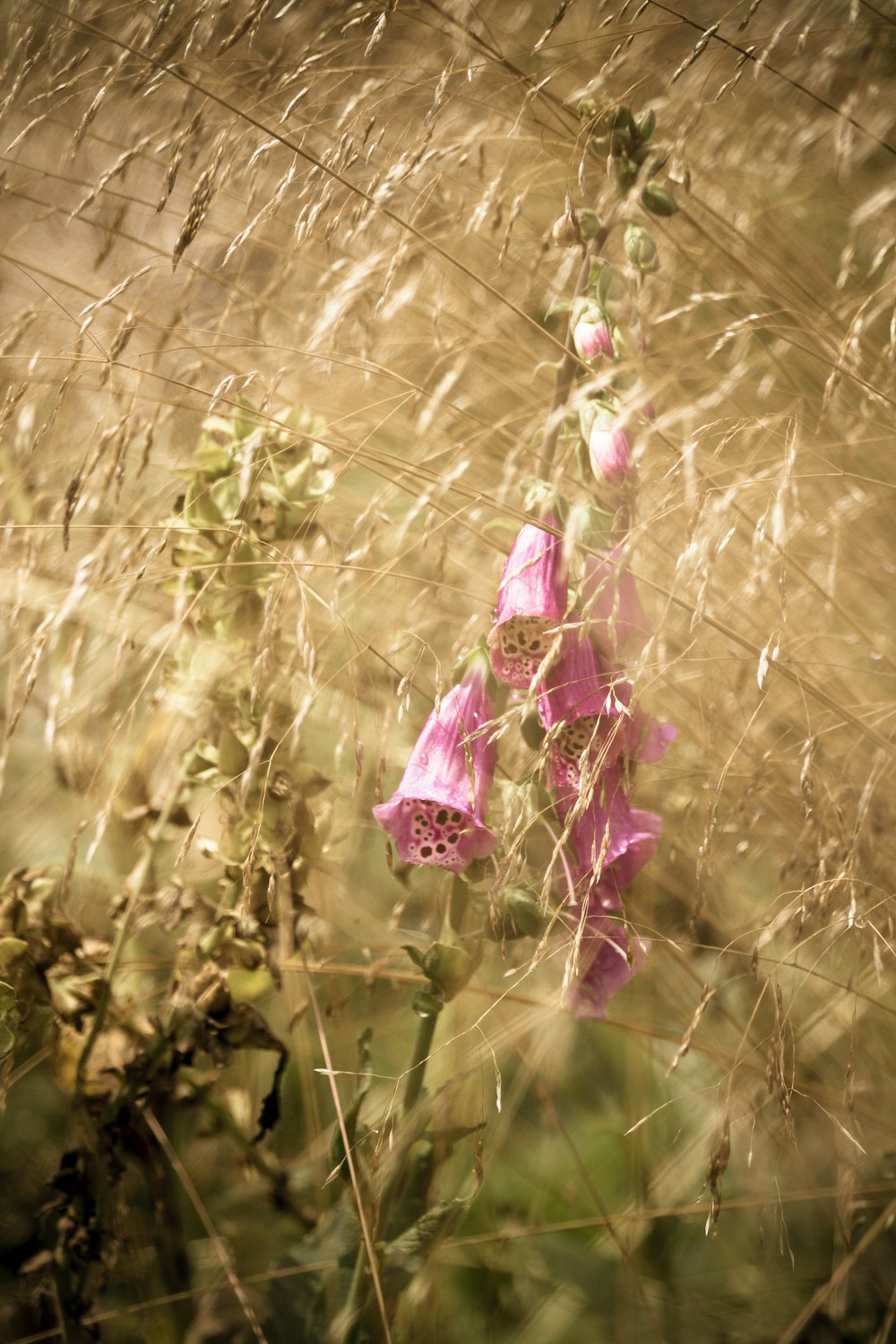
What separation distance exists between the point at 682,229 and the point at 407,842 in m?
1.18

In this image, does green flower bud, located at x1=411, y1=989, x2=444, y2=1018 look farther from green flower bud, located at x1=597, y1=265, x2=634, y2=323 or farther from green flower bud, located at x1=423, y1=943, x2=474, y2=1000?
green flower bud, located at x1=597, y1=265, x2=634, y2=323

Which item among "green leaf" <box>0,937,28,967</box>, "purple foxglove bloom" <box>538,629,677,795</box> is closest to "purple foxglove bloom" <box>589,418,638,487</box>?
"purple foxglove bloom" <box>538,629,677,795</box>

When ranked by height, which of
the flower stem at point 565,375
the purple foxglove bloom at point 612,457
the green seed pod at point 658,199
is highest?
the green seed pod at point 658,199

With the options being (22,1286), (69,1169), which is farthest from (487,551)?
(22,1286)

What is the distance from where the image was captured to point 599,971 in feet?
2.87

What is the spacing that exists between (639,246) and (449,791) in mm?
532

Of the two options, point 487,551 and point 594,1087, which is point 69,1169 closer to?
point 594,1087

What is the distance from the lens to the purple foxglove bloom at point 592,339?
864mm

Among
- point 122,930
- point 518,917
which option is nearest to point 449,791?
point 518,917

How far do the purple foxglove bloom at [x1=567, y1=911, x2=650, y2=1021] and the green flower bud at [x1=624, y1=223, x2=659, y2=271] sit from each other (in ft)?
1.95

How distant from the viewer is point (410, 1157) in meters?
0.88

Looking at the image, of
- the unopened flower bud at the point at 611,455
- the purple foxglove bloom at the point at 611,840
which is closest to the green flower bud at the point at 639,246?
the unopened flower bud at the point at 611,455

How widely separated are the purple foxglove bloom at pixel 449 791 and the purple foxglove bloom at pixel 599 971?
5.3 inches

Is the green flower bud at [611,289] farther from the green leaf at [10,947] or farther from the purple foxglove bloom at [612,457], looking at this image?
the green leaf at [10,947]
